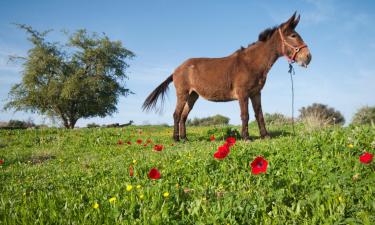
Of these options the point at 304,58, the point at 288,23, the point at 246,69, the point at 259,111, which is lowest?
the point at 259,111

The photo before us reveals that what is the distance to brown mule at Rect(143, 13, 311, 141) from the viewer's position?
11492 mm

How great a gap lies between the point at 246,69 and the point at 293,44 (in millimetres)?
1678

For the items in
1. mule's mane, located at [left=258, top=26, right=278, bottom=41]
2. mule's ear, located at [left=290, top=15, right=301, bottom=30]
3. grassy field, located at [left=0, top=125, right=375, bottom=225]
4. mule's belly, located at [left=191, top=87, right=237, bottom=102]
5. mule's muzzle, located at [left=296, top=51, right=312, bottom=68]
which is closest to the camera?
grassy field, located at [left=0, top=125, right=375, bottom=225]

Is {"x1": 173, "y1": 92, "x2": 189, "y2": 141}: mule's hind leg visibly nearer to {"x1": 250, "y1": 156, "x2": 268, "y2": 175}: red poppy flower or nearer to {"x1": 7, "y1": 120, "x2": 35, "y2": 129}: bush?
{"x1": 250, "y1": 156, "x2": 268, "y2": 175}: red poppy flower

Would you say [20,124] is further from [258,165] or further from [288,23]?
[258,165]

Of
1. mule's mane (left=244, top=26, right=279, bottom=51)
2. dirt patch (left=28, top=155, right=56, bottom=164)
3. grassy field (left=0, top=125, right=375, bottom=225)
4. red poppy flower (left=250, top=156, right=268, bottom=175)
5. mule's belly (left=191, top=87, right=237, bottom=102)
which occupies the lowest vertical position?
dirt patch (left=28, top=155, right=56, bottom=164)

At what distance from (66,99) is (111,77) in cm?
570

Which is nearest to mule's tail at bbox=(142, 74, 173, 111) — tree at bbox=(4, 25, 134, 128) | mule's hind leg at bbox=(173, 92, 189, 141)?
mule's hind leg at bbox=(173, 92, 189, 141)

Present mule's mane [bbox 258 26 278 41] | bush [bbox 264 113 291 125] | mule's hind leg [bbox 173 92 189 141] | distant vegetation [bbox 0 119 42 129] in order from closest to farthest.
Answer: mule's mane [bbox 258 26 278 41]
mule's hind leg [bbox 173 92 189 141]
bush [bbox 264 113 291 125]
distant vegetation [bbox 0 119 42 129]

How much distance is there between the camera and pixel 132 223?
406 centimetres

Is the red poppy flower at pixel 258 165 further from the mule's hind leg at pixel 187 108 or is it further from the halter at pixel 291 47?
the mule's hind leg at pixel 187 108

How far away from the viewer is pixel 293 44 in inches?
447

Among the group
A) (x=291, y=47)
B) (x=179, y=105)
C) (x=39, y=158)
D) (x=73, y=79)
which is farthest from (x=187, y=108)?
(x=73, y=79)

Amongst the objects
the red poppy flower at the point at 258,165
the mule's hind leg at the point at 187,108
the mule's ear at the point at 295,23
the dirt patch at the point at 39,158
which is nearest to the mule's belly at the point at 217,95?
the mule's hind leg at the point at 187,108
